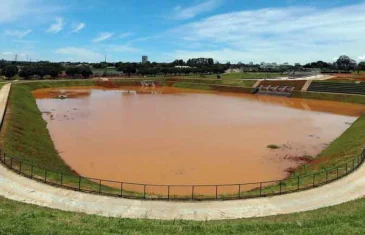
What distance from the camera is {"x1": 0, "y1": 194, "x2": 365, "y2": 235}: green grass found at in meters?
11.8

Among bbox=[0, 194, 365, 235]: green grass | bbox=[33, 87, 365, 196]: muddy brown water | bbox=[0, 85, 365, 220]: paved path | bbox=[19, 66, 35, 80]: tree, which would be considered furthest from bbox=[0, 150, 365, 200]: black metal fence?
bbox=[19, 66, 35, 80]: tree

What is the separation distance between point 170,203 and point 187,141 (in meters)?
20.0

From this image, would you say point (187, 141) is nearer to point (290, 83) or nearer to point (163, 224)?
point (163, 224)

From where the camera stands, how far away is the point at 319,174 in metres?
22.7

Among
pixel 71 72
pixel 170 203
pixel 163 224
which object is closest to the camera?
pixel 163 224

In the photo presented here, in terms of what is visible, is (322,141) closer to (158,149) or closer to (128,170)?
(158,149)

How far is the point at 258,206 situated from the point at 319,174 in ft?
25.9

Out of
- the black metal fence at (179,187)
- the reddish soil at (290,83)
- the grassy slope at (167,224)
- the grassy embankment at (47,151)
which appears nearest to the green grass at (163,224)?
the grassy slope at (167,224)

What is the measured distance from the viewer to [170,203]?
1692 cm

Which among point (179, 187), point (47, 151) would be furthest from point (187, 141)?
point (179, 187)

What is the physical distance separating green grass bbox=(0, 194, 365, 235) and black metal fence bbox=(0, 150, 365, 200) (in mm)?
3662

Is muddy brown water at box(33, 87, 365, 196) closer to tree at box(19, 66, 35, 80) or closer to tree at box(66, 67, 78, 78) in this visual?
tree at box(19, 66, 35, 80)

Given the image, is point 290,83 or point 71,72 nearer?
point 290,83

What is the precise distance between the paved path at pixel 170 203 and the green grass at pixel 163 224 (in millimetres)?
1210
